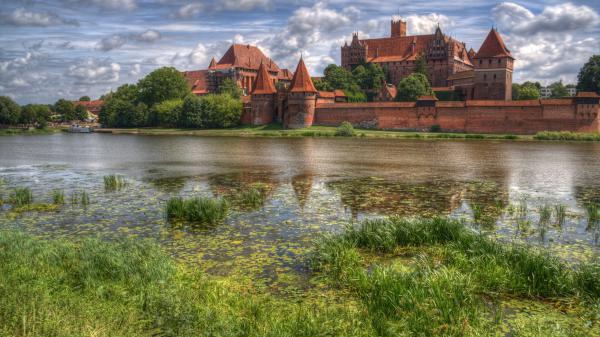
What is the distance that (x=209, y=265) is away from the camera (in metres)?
6.50

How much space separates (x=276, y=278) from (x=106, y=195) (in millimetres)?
7172

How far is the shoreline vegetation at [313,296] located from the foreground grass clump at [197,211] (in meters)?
2.16

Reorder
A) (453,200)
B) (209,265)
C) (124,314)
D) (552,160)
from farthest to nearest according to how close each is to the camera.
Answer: (552,160)
(453,200)
(209,265)
(124,314)

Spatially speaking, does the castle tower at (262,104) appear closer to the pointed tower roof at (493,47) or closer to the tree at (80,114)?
the pointed tower roof at (493,47)

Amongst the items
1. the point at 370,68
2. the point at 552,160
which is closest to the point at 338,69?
the point at 370,68

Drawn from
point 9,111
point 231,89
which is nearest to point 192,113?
point 231,89

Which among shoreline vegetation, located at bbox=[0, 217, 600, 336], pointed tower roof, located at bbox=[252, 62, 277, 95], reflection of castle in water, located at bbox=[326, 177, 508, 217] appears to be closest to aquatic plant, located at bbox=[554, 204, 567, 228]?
reflection of castle in water, located at bbox=[326, 177, 508, 217]

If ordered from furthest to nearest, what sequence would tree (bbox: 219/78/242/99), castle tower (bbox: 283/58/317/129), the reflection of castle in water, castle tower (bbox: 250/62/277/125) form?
tree (bbox: 219/78/242/99), castle tower (bbox: 250/62/277/125), castle tower (bbox: 283/58/317/129), the reflection of castle in water

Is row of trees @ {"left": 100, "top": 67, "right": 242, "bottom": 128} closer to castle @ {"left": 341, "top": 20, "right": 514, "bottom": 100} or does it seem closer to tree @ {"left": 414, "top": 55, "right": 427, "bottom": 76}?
castle @ {"left": 341, "top": 20, "right": 514, "bottom": 100}

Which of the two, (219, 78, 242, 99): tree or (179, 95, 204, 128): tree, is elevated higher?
(219, 78, 242, 99): tree

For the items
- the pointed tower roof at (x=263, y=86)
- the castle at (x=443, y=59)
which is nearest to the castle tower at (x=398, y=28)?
the castle at (x=443, y=59)

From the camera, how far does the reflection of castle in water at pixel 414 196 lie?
33.8 ft

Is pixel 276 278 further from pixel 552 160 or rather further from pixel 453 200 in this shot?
pixel 552 160

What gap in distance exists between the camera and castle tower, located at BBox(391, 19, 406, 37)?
80.2 metres
